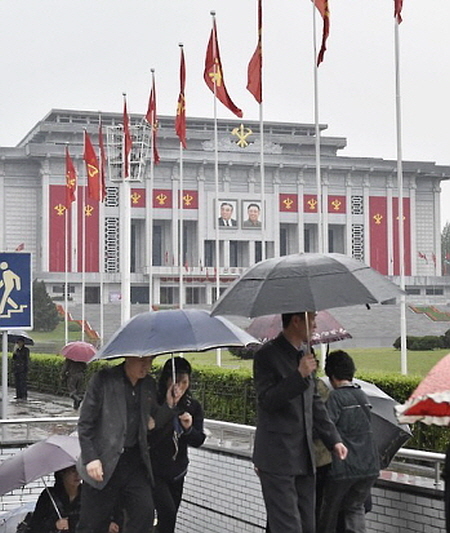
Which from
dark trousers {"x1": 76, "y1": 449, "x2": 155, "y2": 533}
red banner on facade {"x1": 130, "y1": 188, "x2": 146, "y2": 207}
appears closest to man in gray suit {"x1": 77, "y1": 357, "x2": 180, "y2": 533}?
dark trousers {"x1": 76, "y1": 449, "x2": 155, "y2": 533}

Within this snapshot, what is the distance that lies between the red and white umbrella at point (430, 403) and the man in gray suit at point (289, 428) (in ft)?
6.06

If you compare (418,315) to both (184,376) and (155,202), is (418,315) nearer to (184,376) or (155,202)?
(155,202)

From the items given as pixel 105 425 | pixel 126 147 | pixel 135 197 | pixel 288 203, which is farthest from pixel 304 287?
pixel 288 203

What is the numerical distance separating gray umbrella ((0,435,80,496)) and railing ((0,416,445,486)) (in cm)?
147

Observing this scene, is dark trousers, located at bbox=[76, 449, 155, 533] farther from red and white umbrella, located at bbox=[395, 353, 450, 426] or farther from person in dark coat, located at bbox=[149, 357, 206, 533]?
red and white umbrella, located at bbox=[395, 353, 450, 426]

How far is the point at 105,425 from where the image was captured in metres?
4.96

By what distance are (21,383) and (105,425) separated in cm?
1436

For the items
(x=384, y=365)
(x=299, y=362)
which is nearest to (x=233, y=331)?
(x=299, y=362)

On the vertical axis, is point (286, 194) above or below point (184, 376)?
above

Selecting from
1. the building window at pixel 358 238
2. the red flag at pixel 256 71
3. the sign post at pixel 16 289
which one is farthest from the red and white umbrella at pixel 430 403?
the building window at pixel 358 238

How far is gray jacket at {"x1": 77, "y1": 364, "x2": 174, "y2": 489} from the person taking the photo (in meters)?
Answer: 4.91

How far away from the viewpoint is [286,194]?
62344 mm

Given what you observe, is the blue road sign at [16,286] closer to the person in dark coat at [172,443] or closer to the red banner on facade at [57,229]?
the person in dark coat at [172,443]

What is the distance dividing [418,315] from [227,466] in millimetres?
44449
